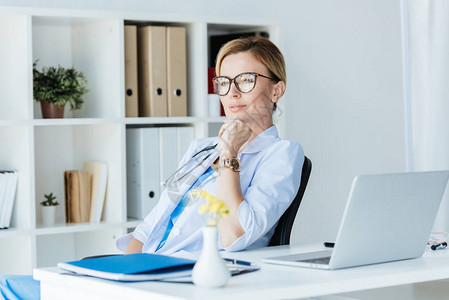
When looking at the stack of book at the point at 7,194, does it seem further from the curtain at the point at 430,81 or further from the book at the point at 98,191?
the curtain at the point at 430,81

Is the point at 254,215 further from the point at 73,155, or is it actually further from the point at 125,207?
the point at 73,155

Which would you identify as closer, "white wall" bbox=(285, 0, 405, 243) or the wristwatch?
the wristwatch

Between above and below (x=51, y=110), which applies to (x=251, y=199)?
below

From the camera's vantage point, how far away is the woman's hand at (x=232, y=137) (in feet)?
6.67

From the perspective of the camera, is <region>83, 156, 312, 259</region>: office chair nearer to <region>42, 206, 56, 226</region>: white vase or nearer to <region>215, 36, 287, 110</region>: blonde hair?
<region>215, 36, 287, 110</region>: blonde hair

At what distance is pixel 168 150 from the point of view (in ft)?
11.3

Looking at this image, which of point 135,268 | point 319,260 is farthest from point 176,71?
point 135,268

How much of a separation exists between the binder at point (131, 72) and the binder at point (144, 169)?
10 centimetres

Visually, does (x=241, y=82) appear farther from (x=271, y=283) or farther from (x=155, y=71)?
(x=155, y=71)

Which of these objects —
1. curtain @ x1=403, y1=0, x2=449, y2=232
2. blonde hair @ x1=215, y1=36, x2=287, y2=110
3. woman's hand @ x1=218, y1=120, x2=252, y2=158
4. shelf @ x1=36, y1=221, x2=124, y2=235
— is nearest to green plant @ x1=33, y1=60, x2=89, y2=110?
shelf @ x1=36, y1=221, x2=124, y2=235

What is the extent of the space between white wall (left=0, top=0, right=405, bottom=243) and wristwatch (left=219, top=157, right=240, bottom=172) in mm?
2213

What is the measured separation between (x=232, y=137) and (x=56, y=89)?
1399mm

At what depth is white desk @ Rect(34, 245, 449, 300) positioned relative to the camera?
4.14 feet

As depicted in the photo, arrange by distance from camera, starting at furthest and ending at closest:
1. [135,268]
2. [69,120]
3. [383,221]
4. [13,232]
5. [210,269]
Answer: [69,120]
[13,232]
[383,221]
[135,268]
[210,269]
